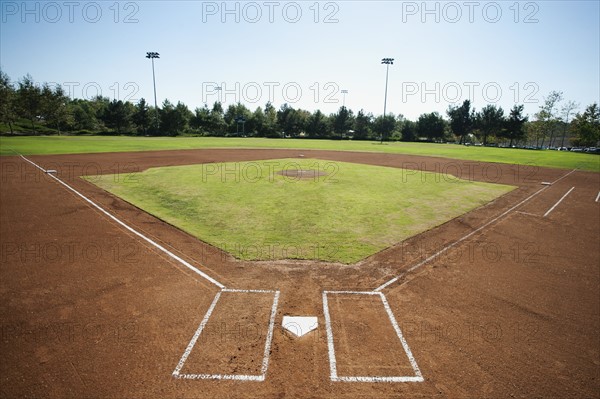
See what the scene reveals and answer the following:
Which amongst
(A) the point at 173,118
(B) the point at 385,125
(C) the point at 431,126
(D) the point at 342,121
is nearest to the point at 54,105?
(A) the point at 173,118

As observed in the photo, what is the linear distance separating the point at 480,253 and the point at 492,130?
10706 centimetres

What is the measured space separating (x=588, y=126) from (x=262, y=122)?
303 feet

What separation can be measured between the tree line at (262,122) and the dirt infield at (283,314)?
248ft

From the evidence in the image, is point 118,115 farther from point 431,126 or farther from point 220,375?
point 220,375

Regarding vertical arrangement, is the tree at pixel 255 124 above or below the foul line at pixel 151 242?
above

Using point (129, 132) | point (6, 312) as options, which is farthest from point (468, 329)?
point (129, 132)

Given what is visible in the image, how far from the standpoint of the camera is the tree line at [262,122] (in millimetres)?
79375

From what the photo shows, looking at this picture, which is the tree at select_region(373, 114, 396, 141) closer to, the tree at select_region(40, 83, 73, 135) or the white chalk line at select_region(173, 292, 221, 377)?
the tree at select_region(40, 83, 73, 135)

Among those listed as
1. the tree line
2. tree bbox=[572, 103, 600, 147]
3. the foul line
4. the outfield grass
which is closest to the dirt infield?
the foul line

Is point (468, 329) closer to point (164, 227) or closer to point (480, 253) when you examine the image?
point (480, 253)

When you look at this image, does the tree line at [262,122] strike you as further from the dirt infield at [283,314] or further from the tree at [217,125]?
the dirt infield at [283,314]

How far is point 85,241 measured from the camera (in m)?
10.3

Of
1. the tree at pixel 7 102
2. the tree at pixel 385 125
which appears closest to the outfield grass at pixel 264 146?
the tree at pixel 7 102

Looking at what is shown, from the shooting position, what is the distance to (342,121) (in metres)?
107
